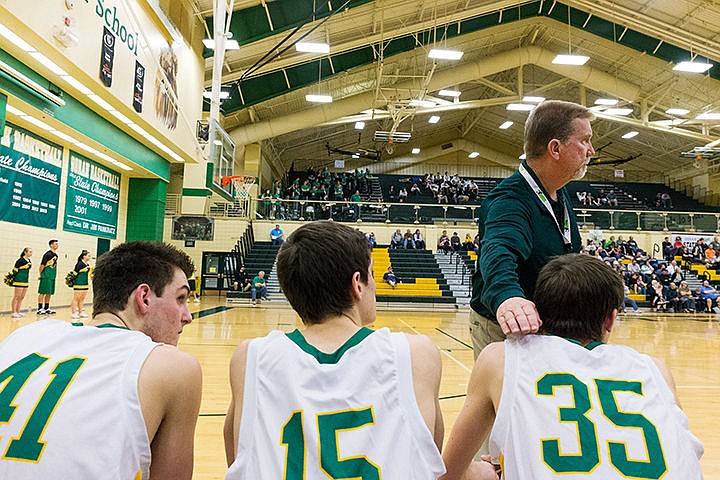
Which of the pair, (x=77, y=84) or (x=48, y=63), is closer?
(x=48, y=63)

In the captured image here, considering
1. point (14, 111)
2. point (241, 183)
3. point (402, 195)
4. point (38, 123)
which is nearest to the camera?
point (14, 111)

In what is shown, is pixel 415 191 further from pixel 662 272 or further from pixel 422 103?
pixel 662 272

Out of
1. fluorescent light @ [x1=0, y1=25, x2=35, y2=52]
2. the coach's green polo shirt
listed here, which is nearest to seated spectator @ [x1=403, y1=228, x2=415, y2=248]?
fluorescent light @ [x1=0, y1=25, x2=35, y2=52]

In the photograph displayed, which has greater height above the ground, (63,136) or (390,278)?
(63,136)

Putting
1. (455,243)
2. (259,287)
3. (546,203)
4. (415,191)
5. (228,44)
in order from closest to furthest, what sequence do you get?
(546,203) → (228,44) → (259,287) → (455,243) → (415,191)

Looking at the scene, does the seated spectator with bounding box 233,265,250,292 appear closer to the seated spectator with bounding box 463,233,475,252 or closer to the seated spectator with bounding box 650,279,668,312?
the seated spectator with bounding box 463,233,475,252

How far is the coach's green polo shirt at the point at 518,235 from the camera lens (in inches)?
70.3

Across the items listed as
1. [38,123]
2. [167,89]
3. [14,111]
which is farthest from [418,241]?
[14,111]

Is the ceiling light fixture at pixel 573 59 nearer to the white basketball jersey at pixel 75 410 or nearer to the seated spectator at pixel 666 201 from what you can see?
the seated spectator at pixel 666 201

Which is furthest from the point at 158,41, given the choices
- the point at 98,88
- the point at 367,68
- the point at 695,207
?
the point at 695,207

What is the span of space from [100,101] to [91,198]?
14.8 feet

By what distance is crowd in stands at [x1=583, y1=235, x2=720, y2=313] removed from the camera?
17406 millimetres

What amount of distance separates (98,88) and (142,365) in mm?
9483

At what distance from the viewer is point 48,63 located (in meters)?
8.30
